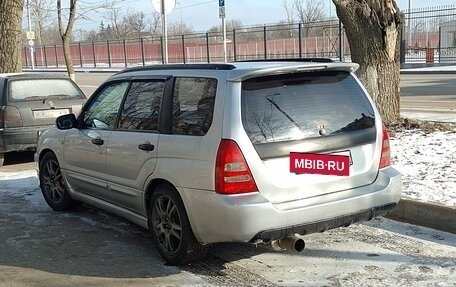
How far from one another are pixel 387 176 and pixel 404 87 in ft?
55.0

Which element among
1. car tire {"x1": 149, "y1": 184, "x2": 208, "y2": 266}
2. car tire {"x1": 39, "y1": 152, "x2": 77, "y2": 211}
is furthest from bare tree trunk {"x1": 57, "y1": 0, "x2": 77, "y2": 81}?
car tire {"x1": 149, "y1": 184, "x2": 208, "y2": 266}

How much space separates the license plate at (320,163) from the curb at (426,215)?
4.88ft

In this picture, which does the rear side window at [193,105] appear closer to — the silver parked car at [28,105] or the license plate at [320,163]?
the license plate at [320,163]

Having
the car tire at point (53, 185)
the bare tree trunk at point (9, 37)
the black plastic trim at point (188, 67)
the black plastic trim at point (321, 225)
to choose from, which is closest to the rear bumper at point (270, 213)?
the black plastic trim at point (321, 225)

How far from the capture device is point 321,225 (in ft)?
14.3

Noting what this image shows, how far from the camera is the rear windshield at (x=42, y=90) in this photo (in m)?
9.67

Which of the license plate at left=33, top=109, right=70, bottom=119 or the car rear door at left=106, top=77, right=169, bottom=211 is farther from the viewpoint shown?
the license plate at left=33, top=109, right=70, bottom=119

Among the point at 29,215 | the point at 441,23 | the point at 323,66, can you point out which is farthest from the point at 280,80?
the point at 441,23

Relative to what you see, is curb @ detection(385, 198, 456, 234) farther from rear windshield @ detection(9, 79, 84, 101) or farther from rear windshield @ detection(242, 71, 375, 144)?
rear windshield @ detection(9, 79, 84, 101)

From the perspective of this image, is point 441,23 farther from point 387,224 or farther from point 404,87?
point 387,224

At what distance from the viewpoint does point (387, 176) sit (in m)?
4.76

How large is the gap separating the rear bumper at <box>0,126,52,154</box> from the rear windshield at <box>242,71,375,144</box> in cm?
624

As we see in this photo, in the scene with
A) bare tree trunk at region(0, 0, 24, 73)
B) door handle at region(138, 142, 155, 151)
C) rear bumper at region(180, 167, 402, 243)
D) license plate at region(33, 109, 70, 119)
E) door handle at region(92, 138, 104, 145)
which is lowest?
rear bumper at region(180, 167, 402, 243)

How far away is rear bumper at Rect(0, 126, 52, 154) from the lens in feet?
30.9
